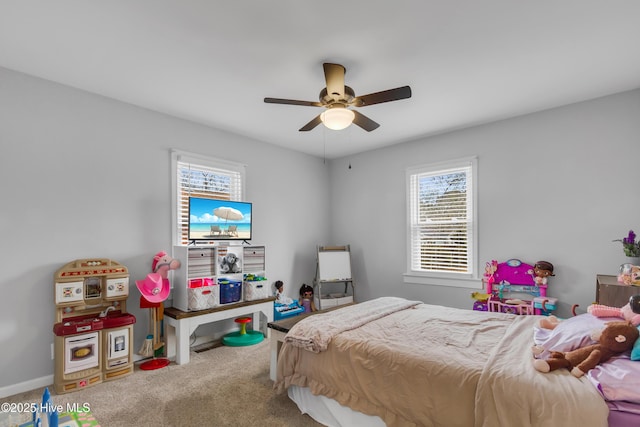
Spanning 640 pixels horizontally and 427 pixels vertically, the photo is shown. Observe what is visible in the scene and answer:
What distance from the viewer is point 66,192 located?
310 cm

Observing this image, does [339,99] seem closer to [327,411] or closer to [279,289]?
[327,411]

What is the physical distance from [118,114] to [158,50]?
4.20 feet

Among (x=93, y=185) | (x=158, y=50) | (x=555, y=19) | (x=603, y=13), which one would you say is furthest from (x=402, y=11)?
(x=93, y=185)

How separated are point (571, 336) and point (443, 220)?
2759 mm

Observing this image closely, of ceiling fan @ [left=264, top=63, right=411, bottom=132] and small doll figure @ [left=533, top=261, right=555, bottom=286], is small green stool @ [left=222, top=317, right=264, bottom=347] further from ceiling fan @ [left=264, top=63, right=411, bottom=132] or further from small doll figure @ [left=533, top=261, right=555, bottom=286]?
small doll figure @ [left=533, top=261, right=555, bottom=286]

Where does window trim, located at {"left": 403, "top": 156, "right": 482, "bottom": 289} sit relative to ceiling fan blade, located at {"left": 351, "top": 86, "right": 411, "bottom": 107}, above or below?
below

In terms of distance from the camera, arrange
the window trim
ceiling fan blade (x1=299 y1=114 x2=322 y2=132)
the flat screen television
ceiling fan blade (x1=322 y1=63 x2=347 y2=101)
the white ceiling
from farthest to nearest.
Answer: the window trim, the flat screen television, ceiling fan blade (x1=299 y1=114 x2=322 y2=132), ceiling fan blade (x1=322 y1=63 x2=347 y2=101), the white ceiling

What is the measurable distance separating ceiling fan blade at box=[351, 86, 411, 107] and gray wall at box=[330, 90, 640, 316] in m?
2.21

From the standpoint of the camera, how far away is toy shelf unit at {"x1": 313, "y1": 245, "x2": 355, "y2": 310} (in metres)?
5.09

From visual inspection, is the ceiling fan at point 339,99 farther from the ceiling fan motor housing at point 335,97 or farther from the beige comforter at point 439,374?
the beige comforter at point 439,374

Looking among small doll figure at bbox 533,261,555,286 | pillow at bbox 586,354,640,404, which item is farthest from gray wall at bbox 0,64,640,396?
pillow at bbox 586,354,640,404

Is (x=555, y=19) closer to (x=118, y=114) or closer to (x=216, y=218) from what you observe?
(x=216, y=218)

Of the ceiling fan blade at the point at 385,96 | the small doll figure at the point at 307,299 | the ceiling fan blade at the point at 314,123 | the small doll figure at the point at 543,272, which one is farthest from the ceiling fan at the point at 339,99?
the small doll figure at the point at 307,299

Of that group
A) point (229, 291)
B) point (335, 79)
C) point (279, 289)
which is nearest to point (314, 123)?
point (335, 79)
